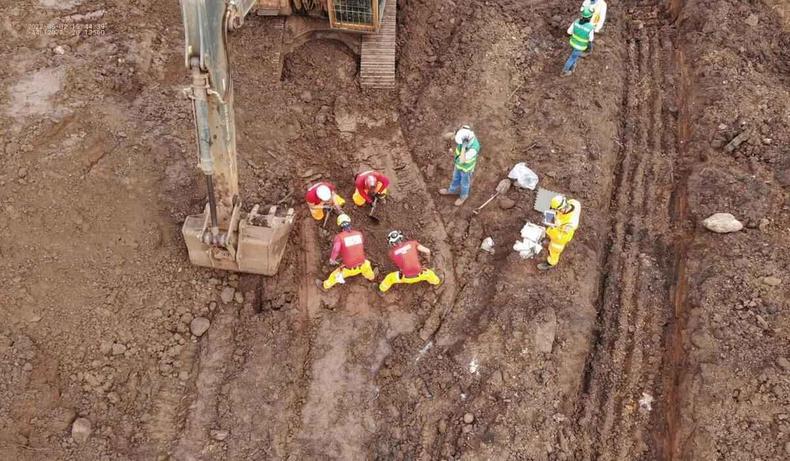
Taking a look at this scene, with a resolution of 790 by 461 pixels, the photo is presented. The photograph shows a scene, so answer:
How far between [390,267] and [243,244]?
2195 mm

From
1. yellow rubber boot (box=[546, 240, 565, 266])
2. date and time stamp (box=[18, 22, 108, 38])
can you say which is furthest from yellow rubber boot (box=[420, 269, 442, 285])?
date and time stamp (box=[18, 22, 108, 38])

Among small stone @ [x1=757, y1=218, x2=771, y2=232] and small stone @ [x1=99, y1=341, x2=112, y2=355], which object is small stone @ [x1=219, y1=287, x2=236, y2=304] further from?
small stone @ [x1=757, y1=218, x2=771, y2=232]

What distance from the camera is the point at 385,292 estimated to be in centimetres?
Result: 870

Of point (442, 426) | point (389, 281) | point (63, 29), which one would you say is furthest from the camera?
point (63, 29)

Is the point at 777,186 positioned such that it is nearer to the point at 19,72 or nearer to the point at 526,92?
the point at 526,92

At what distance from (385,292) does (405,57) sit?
4907 millimetres

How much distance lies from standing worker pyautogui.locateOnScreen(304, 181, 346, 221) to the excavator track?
118 inches

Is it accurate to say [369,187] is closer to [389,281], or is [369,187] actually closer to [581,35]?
[389,281]

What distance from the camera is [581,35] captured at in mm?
10406

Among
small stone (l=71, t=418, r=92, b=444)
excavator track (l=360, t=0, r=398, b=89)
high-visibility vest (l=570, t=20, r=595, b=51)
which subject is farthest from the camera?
excavator track (l=360, t=0, r=398, b=89)

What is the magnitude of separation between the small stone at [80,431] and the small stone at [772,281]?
8.68 meters

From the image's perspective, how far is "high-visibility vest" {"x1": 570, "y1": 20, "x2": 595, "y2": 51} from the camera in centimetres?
1034

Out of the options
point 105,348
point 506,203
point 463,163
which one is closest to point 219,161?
point 105,348

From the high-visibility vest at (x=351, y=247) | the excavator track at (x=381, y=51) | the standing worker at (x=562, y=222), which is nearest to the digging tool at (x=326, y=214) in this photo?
the high-visibility vest at (x=351, y=247)
